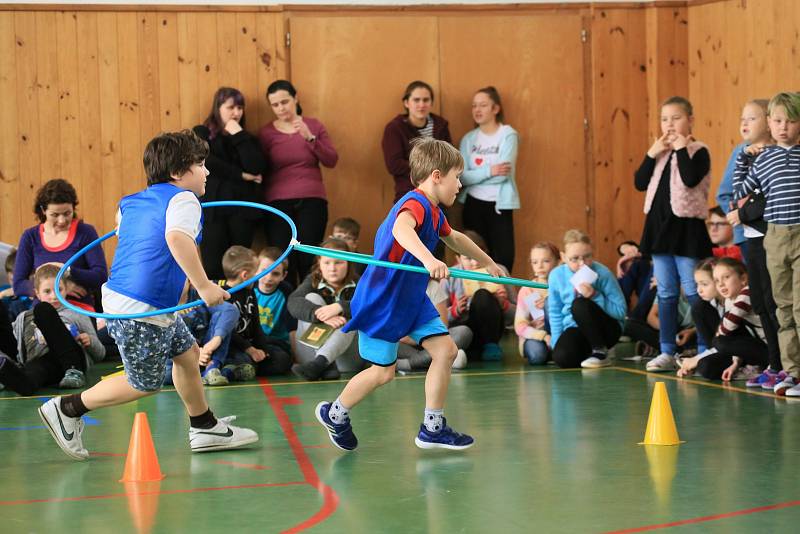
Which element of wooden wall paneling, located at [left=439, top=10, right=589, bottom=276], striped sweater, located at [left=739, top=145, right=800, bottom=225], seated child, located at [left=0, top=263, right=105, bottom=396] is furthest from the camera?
wooden wall paneling, located at [left=439, top=10, right=589, bottom=276]

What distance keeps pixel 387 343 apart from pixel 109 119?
632 cm

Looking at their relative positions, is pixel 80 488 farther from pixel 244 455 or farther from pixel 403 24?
pixel 403 24

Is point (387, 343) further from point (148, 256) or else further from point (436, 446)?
point (148, 256)

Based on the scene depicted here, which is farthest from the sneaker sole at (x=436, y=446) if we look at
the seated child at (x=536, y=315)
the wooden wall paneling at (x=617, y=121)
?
the wooden wall paneling at (x=617, y=121)

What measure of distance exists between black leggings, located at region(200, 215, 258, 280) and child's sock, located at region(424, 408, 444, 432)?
524 centimetres

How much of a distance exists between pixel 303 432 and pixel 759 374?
2.98 m

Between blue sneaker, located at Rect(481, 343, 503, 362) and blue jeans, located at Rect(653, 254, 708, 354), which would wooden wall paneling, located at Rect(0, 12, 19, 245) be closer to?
blue sneaker, located at Rect(481, 343, 503, 362)

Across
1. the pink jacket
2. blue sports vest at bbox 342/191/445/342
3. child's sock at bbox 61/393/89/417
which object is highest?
the pink jacket

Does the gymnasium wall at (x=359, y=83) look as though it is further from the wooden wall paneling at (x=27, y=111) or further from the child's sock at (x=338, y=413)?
the child's sock at (x=338, y=413)

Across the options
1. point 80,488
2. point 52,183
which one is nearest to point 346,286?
point 52,183

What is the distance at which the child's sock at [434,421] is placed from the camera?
4.85 m

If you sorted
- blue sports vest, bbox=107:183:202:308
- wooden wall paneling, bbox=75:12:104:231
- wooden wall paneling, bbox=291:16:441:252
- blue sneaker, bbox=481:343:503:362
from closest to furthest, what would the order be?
blue sports vest, bbox=107:183:202:308, blue sneaker, bbox=481:343:503:362, wooden wall paneling, bbox=75:12:104:231, wooden wall paneling, bbox=291:16:441:252

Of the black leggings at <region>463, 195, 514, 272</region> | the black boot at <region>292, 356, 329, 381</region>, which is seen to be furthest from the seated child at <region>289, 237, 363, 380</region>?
the black leggings at <region>463, 195, 514, 272</region>

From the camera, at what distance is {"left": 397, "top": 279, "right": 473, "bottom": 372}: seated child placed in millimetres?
7875
